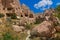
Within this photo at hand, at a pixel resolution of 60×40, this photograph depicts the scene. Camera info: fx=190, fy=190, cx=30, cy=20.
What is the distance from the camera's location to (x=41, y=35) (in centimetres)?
2488

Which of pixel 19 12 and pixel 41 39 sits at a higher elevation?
pixel 19 12

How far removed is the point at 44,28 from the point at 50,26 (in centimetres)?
87

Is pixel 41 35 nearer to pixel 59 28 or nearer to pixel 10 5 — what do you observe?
pixel 59 28

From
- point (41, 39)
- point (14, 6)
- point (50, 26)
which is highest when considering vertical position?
point (14, 6)

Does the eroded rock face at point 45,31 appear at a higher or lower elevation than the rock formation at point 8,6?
lower

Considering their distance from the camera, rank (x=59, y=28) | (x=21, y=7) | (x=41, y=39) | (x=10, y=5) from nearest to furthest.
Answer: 1. (x=41, y=39)
2. (x=59, y=28)
3. (x=10, y=5)
4. (x=21, y=7)

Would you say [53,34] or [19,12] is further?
[19,12]

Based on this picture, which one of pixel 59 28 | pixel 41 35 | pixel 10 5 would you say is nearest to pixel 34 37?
pixel 41 35

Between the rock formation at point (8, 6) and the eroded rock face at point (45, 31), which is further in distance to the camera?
the rock formation at point (8, 6)

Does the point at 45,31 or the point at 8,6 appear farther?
the point at 8,6

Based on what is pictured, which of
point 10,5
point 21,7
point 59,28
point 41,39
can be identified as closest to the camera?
point 41,39

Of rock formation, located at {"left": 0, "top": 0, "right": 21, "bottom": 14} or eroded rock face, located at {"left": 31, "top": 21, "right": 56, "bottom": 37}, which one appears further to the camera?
rock formation, located at {"left": 0, "top": 0, "right": 21, "bottom": 14}

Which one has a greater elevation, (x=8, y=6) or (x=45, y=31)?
(x=8, y=6)

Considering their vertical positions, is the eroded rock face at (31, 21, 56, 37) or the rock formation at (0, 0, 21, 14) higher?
the rock formation at (0, 0, 21, 14)
